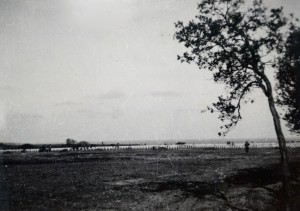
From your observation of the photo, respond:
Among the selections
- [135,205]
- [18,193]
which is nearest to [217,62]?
[135,205]

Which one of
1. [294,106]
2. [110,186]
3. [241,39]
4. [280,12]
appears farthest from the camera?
[294,106]

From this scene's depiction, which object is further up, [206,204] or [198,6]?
[198,6]

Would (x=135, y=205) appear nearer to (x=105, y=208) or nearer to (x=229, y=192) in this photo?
(x=105, y=208)

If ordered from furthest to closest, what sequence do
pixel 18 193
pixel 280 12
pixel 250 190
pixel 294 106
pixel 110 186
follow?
1. pixel 294 106
2. pixel 110 186
3. pixel 18 193
4. pixel 250 190
5. pixel 280 12

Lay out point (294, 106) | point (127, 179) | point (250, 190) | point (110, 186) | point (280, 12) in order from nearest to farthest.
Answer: point (280, 12) → point (250, 190) → point (110, 186) → point (127, 179) → point (294, 106)

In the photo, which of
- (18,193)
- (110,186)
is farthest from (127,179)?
(18,193)

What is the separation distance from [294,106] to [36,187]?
27947 mm

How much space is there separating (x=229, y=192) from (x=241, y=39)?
10166mm

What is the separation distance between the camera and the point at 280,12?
15.7m

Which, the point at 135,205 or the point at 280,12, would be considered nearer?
the point at 280,12

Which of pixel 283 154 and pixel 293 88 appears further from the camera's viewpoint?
pixel 293 88

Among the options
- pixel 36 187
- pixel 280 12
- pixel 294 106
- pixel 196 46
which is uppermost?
pixel 280 12

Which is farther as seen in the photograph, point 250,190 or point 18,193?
point 18,193

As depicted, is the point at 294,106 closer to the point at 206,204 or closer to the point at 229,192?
the point at 229,192
